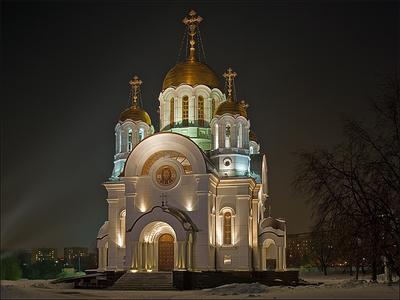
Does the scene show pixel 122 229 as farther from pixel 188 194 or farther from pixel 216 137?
pixel 216 137

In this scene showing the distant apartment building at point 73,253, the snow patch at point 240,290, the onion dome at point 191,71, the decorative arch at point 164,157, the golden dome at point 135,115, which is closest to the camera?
the snow patch at point 240,290

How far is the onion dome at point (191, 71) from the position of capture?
34.8 m

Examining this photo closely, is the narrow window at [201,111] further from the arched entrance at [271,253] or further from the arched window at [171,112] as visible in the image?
the arched entrance at [271,253]

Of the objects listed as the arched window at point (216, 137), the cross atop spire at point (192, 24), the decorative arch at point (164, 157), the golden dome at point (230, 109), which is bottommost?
the decorative arch at point (164, 157)

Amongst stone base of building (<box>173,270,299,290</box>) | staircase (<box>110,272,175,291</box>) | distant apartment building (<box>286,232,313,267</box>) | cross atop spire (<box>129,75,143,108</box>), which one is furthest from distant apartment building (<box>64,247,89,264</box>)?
staircase (<box>110,272,175,291</box>)

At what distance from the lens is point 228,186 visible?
31078 millimetres

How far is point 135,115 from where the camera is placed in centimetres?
3500

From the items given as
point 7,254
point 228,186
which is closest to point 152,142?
point 228,186

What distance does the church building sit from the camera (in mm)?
28766

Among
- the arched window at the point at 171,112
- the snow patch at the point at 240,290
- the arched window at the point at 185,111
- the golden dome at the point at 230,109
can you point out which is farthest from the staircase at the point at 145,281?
the arched window at the point at 171,112

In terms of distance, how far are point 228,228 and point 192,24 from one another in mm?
12815

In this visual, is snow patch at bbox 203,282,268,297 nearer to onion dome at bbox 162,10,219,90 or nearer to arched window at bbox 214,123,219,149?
arched window at bbox 214,123,219,149

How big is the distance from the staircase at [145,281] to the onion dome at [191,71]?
1177 cm

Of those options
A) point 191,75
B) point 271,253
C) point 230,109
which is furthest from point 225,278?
point 191,75
